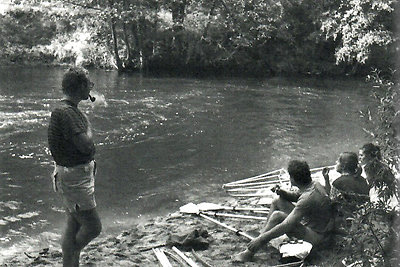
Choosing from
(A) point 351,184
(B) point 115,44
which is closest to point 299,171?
(A) point 351,184

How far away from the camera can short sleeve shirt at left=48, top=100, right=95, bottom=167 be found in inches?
187

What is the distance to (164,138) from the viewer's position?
1480 centimetres

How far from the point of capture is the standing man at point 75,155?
4.77 metres

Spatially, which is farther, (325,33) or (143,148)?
(325,33)

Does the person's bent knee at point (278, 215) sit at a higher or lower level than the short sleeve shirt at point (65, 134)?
lower

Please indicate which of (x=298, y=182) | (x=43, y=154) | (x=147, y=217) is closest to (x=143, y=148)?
(x=43, y=154)

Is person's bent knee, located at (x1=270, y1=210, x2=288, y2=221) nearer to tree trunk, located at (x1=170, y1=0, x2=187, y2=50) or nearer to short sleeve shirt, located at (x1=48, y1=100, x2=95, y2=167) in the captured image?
short sleeve shirt, located at (x1=48, y1=100, x2=95, y2=167)

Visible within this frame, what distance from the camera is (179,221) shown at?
26.9 feet

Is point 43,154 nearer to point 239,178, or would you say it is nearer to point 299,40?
point 239,178

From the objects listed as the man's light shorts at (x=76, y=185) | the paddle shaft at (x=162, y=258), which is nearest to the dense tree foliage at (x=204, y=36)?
the paddle shaft at (x=162, y=258)

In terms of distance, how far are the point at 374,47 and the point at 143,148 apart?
17.6 meters

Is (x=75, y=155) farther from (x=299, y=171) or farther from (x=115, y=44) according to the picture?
(x=115, y=44)

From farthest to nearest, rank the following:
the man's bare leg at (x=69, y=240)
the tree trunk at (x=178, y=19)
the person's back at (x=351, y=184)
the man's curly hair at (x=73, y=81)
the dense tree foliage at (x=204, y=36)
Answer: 1. the tree trunk at (x=178, y=19)
2. the dense tree foliage at (x=204, y=36)
3. the person's back at (x=351, y=184)
4. the man's bare leg at (x=69, y=240)
5. the man's curly hair at (x=73, y=81)

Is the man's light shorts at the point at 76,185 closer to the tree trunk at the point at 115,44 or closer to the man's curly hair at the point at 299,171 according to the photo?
the man's curly hair at the point at 299,171
